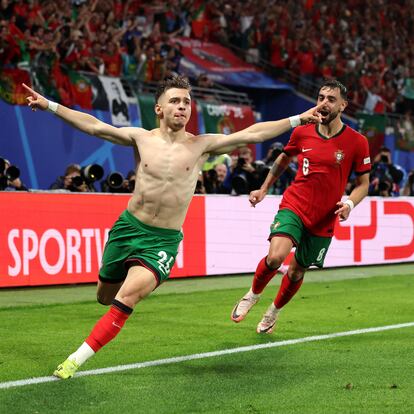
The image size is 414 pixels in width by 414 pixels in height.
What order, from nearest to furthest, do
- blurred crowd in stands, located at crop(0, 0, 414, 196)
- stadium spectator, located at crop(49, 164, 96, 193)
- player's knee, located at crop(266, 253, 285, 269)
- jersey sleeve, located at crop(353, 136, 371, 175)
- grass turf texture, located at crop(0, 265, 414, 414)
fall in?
grass turf texture, located at crop(0, 265, 414, 414), player's knee, located at crop(266, 253, 285, 269), jersey sleeve, located at crop(353, 136, 371, 175), stadium spectator, located at crop(49, 164, 96, 193), blurred crowd in stands, located at crop(0, 0, 414, 196)

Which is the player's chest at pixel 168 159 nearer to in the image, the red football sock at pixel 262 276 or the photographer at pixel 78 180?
the red football sock at pixel 262 276

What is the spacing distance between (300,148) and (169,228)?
8.20 feet

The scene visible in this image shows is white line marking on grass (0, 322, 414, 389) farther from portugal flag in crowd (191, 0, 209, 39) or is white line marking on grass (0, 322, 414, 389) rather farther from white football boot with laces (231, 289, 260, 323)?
portugal flag in crowd (191, 0, 209, 39)

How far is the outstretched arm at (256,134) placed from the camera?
22.9ft

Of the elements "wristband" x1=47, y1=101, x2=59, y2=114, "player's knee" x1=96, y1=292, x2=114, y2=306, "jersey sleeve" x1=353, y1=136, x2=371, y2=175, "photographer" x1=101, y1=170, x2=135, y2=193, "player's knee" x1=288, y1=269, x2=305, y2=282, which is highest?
"wristband" x1=47, y1=101, x2=59, y2=114

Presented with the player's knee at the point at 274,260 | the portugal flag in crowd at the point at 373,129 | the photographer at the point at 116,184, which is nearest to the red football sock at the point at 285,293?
the player's knee at the point at 274,260

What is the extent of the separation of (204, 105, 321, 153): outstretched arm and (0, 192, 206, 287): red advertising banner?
19.3ft

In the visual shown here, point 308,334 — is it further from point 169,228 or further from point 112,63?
point 112,63

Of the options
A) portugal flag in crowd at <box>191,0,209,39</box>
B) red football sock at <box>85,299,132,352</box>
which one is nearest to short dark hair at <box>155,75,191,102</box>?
red football sock at <box>85,299,132,352</box>

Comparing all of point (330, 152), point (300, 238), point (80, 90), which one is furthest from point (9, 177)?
point (330, 152)

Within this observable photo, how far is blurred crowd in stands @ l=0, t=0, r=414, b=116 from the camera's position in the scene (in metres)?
18.6

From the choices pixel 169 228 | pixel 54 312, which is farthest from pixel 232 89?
pixel 169 228

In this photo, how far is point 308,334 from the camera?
9.03 m

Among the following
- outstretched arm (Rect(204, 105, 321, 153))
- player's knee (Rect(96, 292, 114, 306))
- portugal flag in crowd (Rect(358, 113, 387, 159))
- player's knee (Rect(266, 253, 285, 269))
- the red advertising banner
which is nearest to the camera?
outstretched arm (Rect(204, 105, 321, 153))
